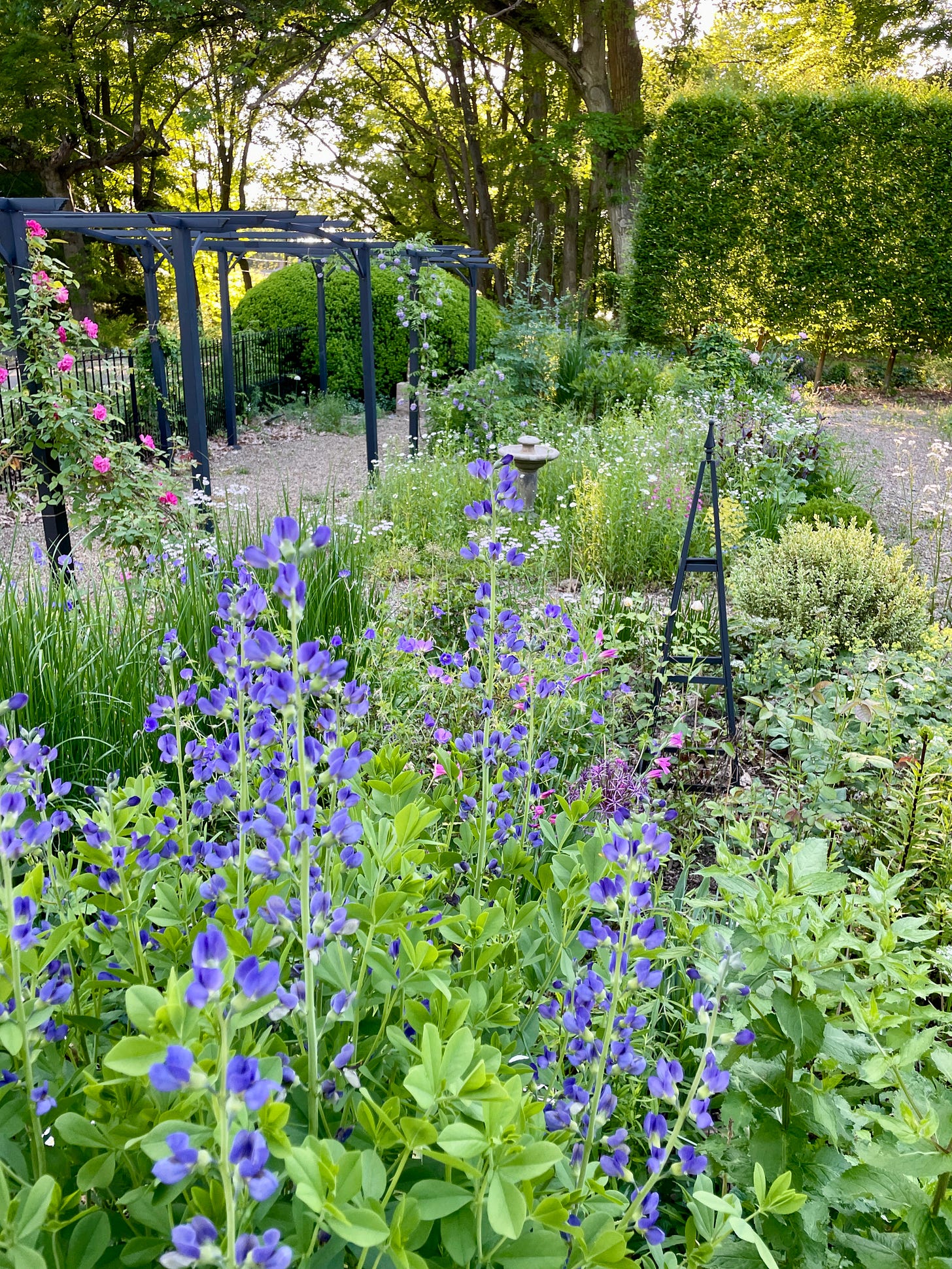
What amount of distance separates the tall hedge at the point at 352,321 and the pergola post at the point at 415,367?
12.4 ft

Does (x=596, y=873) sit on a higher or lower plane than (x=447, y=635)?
higher

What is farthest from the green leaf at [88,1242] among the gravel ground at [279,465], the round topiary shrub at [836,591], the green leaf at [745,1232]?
the gravel ground at [279,465]

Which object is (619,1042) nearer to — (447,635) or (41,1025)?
(41,1025)

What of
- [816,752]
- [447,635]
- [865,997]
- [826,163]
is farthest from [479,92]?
[865,997]

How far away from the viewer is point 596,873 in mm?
1499

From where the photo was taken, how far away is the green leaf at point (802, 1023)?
4.42 ft

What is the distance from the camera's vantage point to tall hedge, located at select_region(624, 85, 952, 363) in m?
13.6

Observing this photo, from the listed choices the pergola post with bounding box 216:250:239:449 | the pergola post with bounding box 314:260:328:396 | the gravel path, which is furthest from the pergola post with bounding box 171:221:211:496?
the pergola post with bounding box 314:260:328:396

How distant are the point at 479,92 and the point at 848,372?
13.7 meters

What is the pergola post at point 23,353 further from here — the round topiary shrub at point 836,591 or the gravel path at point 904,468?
the gravel path at point 904,468

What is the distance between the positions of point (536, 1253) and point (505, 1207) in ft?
0.47

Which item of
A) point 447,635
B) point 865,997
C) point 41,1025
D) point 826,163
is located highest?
point 826,163

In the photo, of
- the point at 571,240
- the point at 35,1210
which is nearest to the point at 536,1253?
the point at 35,1210

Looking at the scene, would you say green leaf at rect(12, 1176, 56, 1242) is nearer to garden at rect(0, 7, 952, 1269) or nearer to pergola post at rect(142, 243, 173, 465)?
Answer: garden at rect(0, 7, 952, 1269)
